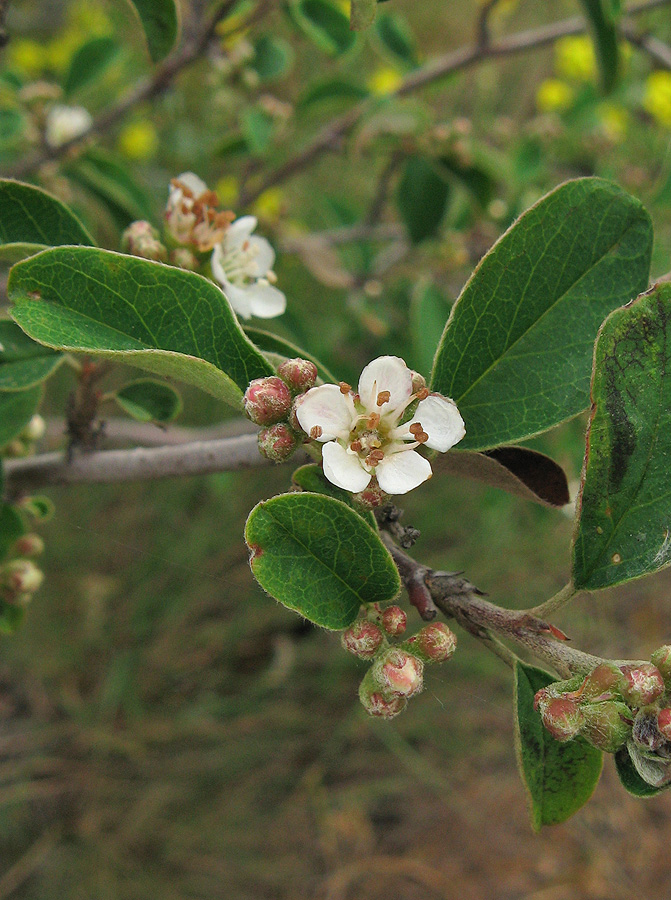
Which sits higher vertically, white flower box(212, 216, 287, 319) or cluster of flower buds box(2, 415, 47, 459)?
white flower box(212, 216, 287, 319)

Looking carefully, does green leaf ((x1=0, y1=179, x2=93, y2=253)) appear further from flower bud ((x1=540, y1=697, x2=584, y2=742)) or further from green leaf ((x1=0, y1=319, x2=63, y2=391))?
flower bud ((x1=540, y1=697, x2=584, y2=742))

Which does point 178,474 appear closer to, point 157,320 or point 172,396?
point 172,396

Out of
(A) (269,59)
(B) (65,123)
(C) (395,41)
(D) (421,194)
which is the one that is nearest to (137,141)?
(B) (65,123)

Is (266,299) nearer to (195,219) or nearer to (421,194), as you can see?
(195,219)

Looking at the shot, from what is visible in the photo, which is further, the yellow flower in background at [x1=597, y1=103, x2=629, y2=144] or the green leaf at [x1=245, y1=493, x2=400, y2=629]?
the yellow flower in background at [x1=597, y1=103, x2=629, y2=144]

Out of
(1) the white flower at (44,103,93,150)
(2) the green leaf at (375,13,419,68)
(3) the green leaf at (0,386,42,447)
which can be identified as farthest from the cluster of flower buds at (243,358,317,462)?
(1) the white flower at (44,103,93,150)

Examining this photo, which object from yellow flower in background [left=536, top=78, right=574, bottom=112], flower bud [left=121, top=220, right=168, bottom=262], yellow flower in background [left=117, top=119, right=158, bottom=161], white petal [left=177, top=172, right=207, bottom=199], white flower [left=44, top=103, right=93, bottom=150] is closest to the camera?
flower bud [left=121, top=220, right=168, bottom=262]

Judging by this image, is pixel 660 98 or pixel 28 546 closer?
pixel 28 546
